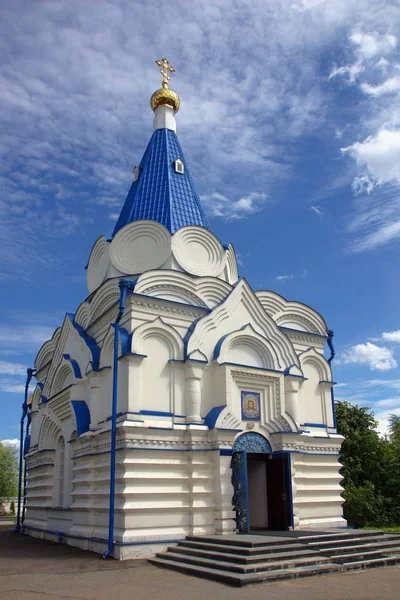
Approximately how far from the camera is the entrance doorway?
11.5 meters

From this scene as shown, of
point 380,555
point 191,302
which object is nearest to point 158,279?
point 191,302

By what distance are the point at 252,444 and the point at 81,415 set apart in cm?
396

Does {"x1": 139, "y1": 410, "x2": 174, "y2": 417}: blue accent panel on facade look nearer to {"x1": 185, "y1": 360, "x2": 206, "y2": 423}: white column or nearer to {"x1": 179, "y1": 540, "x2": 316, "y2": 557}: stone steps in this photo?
{"x1": 185, "y1": 360, "x2": 206, "y2": 423}: white column

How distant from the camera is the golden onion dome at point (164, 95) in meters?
17.4

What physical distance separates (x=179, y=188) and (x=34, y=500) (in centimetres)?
986

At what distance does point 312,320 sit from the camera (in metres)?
15.2

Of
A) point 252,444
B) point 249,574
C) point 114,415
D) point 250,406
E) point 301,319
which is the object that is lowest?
point 249,574

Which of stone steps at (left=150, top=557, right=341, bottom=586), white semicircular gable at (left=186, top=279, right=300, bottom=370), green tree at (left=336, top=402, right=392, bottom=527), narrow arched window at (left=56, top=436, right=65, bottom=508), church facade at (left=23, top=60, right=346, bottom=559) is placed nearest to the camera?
stone steps at (left=150, top=557, right=341, bottom=586)

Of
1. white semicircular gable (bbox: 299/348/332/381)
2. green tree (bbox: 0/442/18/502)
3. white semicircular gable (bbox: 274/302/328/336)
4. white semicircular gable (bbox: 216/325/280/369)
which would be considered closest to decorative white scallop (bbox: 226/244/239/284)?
white semicircular gable (bbox: 274/302/328/336)

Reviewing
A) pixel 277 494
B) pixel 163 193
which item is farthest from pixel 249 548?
pixel 163 193

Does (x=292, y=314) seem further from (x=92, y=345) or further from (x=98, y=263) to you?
(x=98, y=263)

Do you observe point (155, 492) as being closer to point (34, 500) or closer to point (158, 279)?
point (158, 279)

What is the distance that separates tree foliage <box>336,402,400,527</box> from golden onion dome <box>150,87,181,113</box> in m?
13.9

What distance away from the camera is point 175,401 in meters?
11.8
